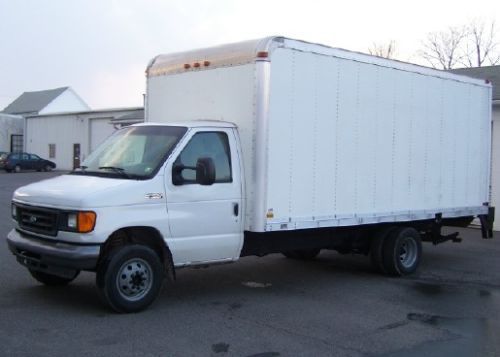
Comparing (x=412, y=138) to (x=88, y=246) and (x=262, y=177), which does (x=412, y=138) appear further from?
(x=88, y=246)

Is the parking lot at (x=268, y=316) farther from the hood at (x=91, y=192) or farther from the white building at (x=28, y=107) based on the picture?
the white building at (x=28, y=107)

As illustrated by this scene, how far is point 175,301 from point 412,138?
4575mm

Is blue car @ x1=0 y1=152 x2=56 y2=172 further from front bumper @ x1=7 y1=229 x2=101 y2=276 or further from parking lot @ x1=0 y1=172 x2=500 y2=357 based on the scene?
front bumper @ x1=7 y1=229 x2=101 y2=276

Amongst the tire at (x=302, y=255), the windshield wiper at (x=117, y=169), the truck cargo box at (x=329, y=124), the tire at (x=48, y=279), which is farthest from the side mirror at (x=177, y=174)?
the tire at (x=302, y=255)

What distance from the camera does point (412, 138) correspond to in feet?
32.6

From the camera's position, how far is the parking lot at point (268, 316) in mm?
6094

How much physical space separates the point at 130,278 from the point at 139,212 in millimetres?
740

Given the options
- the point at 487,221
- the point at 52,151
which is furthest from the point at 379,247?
the point at 52,151

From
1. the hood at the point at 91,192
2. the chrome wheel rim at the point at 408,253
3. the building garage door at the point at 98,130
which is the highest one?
the building garage door at the point at 98,130

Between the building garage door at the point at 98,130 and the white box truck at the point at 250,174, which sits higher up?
the building garage door at the point at 98,130

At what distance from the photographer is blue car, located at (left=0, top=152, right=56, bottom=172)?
44094 mm

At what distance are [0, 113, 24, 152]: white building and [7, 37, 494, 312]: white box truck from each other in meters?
49.5

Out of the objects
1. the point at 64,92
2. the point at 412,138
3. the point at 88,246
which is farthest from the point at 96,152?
the point at 64,92

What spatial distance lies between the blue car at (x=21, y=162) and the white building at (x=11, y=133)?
9.39 metres
